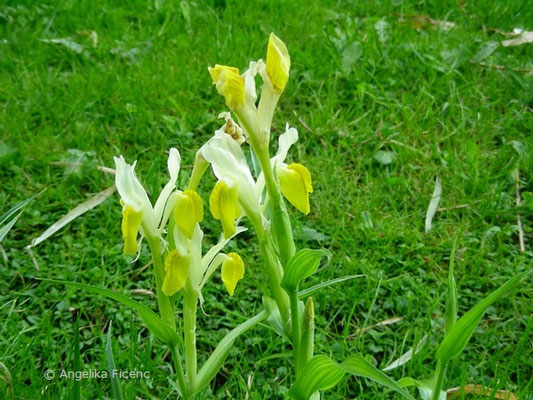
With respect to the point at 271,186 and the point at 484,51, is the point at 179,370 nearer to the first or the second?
the point at 271,186

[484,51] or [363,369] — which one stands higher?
[363,369]

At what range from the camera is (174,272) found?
121cm

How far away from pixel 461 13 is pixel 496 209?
4.26ft

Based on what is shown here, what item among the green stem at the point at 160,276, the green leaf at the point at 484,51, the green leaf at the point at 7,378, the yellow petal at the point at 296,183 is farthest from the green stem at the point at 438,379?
the green leaf at the point at 484,51

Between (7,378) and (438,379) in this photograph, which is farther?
(7,378)

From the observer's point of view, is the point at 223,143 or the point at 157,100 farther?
the point at 157,100

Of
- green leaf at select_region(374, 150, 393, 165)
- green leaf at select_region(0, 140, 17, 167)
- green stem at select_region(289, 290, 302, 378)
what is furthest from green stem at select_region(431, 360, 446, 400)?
green leaf at select_region(0, 140, 17, 167)

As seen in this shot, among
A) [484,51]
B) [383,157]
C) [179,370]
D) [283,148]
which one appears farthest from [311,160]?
[179,370]

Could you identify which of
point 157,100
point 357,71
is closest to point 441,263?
point 357,71

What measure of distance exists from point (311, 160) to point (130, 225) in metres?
1.22

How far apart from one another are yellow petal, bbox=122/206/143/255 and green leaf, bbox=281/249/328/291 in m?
0.26

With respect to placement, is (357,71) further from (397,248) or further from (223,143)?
(223,143)

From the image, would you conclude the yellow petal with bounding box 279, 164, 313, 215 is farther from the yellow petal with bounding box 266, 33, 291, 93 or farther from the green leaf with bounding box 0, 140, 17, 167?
the green leaf with bounding box 0, 140, 17, 167

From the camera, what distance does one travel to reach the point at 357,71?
271cm
